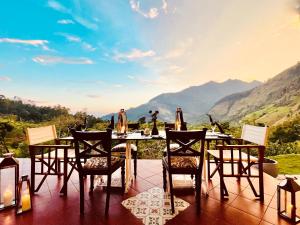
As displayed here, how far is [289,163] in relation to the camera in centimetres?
373

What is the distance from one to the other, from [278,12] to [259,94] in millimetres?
2736

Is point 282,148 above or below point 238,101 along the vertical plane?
below

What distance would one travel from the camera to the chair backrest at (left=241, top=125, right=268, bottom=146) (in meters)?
2.38

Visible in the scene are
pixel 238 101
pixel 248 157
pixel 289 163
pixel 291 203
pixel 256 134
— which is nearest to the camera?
pixel 291 203

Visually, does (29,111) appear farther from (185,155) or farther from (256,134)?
(256,134)

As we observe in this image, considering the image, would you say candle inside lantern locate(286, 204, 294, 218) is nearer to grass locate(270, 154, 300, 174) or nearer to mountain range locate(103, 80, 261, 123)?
grass locate(270, 154, 300, 174)

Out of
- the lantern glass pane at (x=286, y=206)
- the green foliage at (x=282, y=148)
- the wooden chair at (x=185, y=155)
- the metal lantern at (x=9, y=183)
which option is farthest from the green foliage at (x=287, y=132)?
the metal lantern at (x=9, y=183)

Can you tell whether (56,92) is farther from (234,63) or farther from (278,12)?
(278,12)

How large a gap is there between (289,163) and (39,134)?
14.2 feet

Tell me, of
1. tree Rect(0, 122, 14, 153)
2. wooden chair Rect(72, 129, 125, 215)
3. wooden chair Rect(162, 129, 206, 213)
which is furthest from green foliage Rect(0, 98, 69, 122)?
wooden chair Rect(162, 129, 206, 213)

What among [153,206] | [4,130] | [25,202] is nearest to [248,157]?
[153,206]

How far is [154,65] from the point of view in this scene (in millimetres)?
6098

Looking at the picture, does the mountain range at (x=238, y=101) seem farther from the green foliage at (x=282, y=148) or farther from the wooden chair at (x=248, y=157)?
the wooden chair at (x=248, y=157)

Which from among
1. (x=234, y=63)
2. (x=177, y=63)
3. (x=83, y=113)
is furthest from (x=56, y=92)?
(x=234, y=63)
